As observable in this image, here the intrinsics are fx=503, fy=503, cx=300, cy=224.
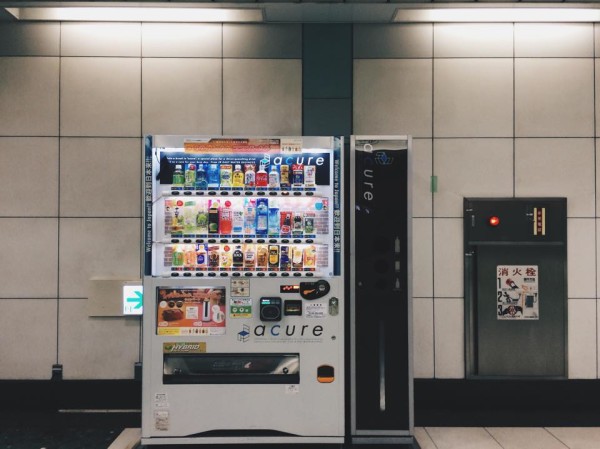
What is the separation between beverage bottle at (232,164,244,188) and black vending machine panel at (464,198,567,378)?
1.99 m

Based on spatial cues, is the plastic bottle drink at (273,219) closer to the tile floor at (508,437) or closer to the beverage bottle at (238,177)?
the beverage bottle at (238,177)

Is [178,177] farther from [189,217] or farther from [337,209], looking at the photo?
[337,209]

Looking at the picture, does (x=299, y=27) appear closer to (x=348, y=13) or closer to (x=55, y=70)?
(x=348, y=13)

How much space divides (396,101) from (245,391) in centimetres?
264

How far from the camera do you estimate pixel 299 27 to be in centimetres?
431

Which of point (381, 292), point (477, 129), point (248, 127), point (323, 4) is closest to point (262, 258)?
point (381, 292)

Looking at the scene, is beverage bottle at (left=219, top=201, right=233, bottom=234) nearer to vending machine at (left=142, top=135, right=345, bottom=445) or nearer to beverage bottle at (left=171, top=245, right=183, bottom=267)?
vending machine at (left=142, top=135, right=345, bottom=445)

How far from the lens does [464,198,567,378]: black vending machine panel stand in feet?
13.9

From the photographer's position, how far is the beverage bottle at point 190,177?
11.1 ft

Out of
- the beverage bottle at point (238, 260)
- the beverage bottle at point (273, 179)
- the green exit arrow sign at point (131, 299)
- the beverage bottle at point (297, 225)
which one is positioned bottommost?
the green exit arrow sign at point (131, 299)

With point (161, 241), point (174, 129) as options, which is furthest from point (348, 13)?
point (161, 241)

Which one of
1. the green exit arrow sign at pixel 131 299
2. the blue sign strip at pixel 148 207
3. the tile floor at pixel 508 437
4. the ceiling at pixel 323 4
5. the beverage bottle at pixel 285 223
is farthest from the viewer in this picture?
the green exit arrow sign at pixel 131 299

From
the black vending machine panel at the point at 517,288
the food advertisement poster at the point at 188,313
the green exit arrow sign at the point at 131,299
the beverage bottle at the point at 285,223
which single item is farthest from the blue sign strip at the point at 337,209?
the green exit arrow sign at the point at 131,299

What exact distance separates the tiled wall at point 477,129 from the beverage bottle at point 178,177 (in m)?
1.64
